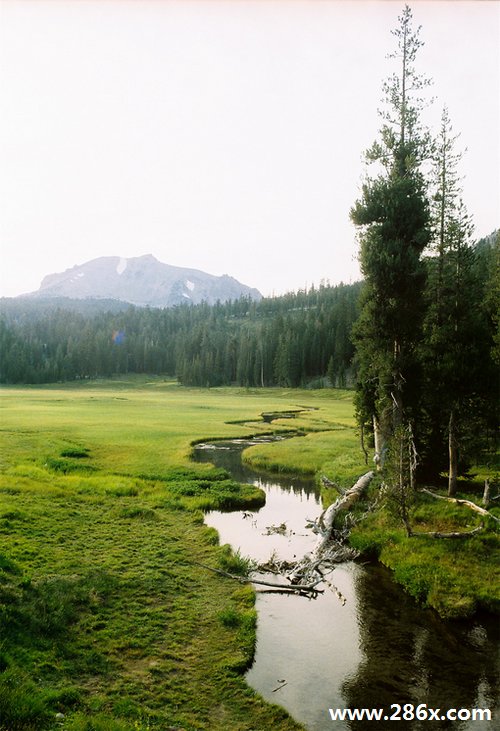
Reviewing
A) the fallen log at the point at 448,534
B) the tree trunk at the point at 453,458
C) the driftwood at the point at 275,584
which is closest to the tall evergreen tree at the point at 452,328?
the tree trunk at the point at 453,458

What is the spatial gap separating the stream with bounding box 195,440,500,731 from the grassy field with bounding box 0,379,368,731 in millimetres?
841

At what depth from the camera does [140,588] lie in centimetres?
1719

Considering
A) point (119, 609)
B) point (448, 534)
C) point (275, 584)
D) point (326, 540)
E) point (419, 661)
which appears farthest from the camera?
point (326, 540)

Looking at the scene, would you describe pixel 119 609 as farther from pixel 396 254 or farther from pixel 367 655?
pixel 396 254

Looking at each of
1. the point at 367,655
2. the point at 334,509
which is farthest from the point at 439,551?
the point at 367,655

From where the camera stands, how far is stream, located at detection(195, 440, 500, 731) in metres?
12.1

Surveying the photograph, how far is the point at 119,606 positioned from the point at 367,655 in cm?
786

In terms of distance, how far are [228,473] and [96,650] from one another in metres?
24.2

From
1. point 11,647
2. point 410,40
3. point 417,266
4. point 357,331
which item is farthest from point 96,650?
point 410,40

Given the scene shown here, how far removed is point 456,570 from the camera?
1888cm

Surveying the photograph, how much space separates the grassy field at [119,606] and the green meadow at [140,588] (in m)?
0.05

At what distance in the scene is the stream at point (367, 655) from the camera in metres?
12.1

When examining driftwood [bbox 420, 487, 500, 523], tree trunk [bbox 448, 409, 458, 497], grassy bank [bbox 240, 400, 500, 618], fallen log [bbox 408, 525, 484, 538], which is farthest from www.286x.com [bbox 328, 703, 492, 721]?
tree trunk [bbox 448, 409, 458, 497]

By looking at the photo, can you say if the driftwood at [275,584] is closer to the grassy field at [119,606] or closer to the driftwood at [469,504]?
the grassy field at [119,606]
